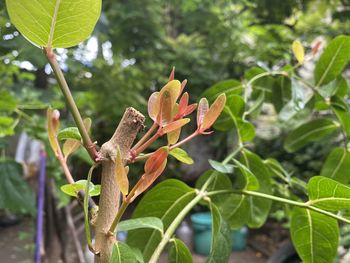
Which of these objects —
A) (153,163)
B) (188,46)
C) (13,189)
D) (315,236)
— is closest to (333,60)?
(315,236)

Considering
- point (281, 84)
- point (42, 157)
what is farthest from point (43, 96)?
point (281, 84)

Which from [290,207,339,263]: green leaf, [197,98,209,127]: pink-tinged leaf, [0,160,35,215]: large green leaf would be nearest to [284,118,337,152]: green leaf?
[290,207,339,263]: green leaf

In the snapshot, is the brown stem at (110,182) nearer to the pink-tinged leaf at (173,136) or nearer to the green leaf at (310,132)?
the pink-tinged leaf at (173,136)

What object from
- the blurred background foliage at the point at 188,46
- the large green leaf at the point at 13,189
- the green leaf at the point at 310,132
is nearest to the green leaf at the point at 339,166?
the green leaf at the point at 310,132

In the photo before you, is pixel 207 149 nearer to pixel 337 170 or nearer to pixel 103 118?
pixel 103 118

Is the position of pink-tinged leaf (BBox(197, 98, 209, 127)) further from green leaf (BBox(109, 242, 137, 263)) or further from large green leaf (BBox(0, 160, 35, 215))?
large green leaf (BBox(0, 160, 35, 215))

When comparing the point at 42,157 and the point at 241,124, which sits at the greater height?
the point at 241,124
